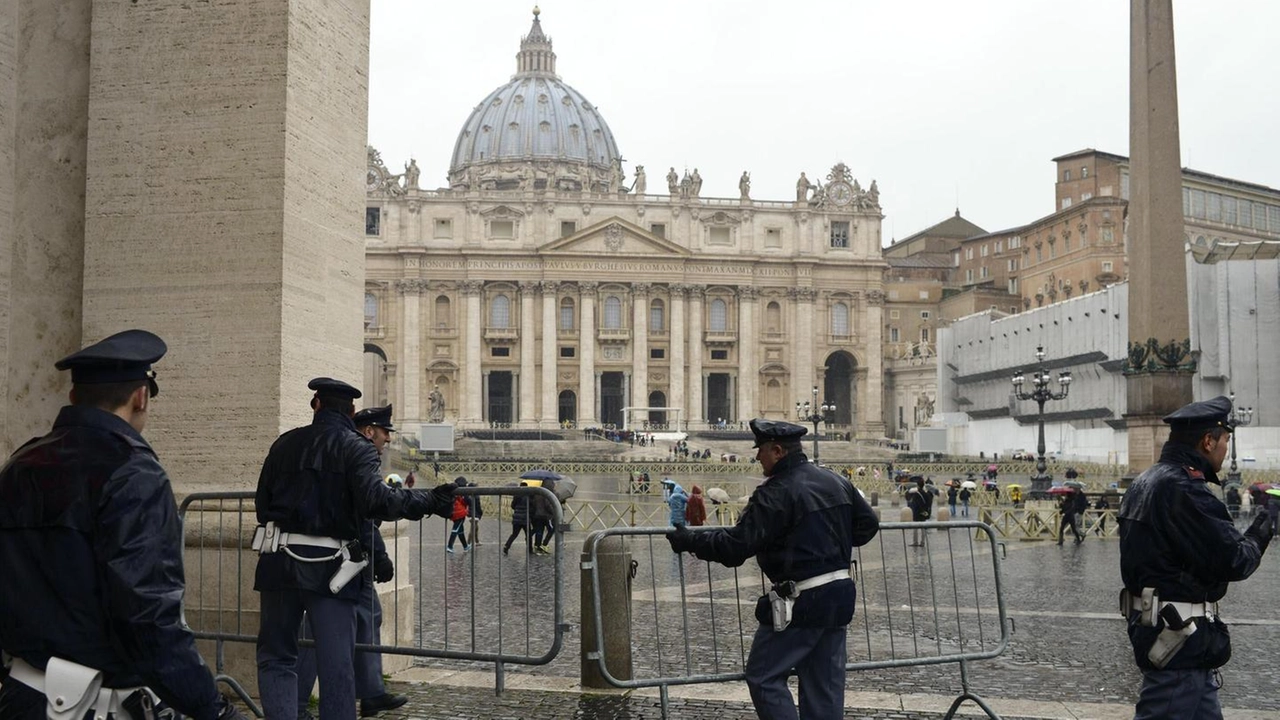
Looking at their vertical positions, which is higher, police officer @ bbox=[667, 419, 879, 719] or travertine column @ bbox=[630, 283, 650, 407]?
travertine column @ bbox=[630, 283, 650, 407]

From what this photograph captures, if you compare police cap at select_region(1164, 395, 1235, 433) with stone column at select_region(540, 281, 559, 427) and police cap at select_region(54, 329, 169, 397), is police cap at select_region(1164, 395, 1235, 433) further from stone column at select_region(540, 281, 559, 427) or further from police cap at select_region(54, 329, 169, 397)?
stone column at select_region(540, 281, 559, 427)

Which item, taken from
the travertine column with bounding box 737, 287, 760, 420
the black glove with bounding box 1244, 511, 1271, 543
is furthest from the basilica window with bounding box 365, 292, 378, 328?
the black glove with bounding box 1244, 511, 1271, 543

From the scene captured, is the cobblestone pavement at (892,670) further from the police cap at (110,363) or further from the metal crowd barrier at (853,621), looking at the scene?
the police cap at (110,363)

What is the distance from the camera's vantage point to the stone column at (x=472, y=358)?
77.4m

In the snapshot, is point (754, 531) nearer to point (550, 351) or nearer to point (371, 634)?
point (371, 634)

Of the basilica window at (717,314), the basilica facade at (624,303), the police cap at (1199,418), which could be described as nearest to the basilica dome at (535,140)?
the basilica facade at (624,303)

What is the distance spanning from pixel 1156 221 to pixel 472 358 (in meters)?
60.8

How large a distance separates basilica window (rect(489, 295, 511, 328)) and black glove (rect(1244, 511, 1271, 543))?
75.1m

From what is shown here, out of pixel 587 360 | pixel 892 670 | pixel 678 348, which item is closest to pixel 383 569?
pixel 892 670

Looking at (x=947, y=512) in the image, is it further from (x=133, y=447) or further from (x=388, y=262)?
(x=388, y=262)

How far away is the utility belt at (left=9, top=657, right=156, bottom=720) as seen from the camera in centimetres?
290

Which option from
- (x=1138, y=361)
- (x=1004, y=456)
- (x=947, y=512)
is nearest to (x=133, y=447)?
(x=1138, y=361)

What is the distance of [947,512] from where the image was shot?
89.0 ft

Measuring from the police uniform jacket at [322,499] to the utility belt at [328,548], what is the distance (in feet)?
0.05
